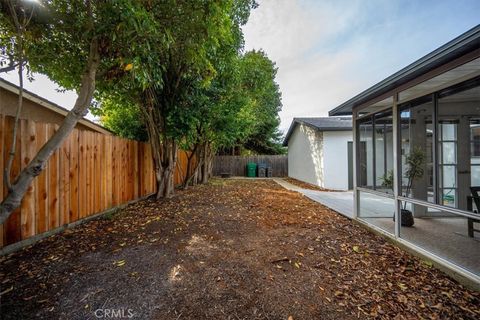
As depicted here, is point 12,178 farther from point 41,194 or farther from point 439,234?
point 439,234

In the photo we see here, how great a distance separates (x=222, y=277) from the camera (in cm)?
248

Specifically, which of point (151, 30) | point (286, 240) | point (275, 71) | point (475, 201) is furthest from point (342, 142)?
point (275, 71)

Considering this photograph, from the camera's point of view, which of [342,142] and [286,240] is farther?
[342,142]

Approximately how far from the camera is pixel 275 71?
813 inches

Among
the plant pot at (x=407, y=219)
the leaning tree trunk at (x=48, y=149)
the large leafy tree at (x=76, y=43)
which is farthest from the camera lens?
the plant pot at (x=407, y=219)

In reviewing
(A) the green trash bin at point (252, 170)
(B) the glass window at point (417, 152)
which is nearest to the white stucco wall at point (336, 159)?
(B) the glass window at point (417, 152)

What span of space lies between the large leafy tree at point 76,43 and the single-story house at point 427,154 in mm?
3893

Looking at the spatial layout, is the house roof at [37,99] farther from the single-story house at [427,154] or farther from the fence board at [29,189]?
the single-story house at [427,154]

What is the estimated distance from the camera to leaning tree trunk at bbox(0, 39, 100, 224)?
230 cm

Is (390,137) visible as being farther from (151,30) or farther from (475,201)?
(151,30)

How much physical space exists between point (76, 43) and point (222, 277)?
5161mm

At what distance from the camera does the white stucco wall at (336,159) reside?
31.3ft

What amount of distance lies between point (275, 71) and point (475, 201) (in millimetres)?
A: 19631

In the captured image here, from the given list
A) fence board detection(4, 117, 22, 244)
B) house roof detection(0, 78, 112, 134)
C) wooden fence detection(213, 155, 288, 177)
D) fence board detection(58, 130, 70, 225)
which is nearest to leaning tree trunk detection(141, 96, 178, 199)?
fence board detection(58, 130, 70, 225)
